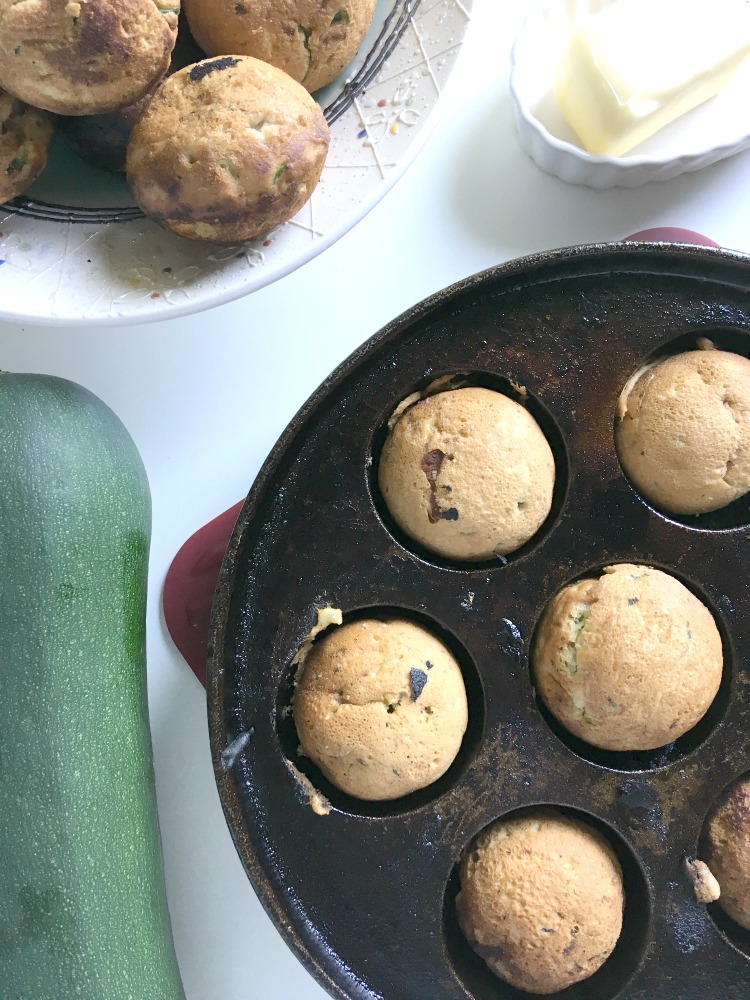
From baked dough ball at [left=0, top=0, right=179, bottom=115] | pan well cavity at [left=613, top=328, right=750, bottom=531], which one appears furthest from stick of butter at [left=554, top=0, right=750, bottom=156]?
baked dough ball at [left=0, top=0, right=179, bottom=115]

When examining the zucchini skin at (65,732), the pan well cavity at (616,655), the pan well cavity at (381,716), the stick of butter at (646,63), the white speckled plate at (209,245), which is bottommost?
the zucchini skin at (65,732)

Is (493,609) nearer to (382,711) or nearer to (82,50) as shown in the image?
(382,711)

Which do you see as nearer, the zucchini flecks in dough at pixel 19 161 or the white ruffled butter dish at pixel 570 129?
the zucchini flecks in dough at pixel 19 161

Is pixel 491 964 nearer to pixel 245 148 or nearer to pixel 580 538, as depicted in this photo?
pixel 580 538

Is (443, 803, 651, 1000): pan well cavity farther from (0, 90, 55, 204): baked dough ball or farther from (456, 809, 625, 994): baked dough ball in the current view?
(0, 90, 55, 204): baked dough ball

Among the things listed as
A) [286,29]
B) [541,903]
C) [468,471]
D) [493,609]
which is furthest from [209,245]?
[541,903]

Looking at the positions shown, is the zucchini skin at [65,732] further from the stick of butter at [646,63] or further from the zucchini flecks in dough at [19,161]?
the stick of butter at [646,63]

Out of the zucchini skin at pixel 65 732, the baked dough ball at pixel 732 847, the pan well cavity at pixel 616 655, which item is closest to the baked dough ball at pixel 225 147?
the zucchini skin at pixel 65 732
